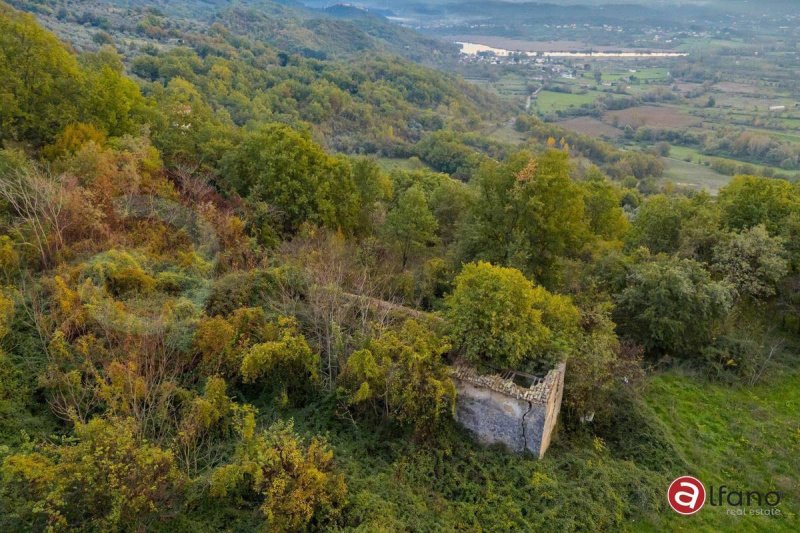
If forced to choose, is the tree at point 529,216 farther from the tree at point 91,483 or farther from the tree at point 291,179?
the tree at point 91,483

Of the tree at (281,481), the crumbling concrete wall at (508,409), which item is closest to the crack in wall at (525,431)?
the crumbling concrete wall at (508,409)

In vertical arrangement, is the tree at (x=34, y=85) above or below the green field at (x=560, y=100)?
above

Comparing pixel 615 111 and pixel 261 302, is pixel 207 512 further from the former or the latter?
pixel 615 111

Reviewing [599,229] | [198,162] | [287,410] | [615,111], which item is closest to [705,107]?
[615,111]

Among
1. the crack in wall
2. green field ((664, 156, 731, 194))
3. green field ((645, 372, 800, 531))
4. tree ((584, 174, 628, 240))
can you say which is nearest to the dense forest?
green field ((645, 372, 800, 531))

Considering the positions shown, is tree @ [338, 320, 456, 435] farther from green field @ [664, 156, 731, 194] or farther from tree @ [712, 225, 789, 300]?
green field @ [664, 156, 731, 194]

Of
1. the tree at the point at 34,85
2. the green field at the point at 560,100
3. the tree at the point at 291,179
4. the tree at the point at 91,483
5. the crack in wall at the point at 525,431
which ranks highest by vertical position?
the tree at the point at 34,85

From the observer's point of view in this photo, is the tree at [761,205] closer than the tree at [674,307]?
No

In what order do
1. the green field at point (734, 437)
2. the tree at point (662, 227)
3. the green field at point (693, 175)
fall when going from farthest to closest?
1. the green field at point (693, 175)
2. the tree at point (662, 227)
3. the green field at point (734, 437)
